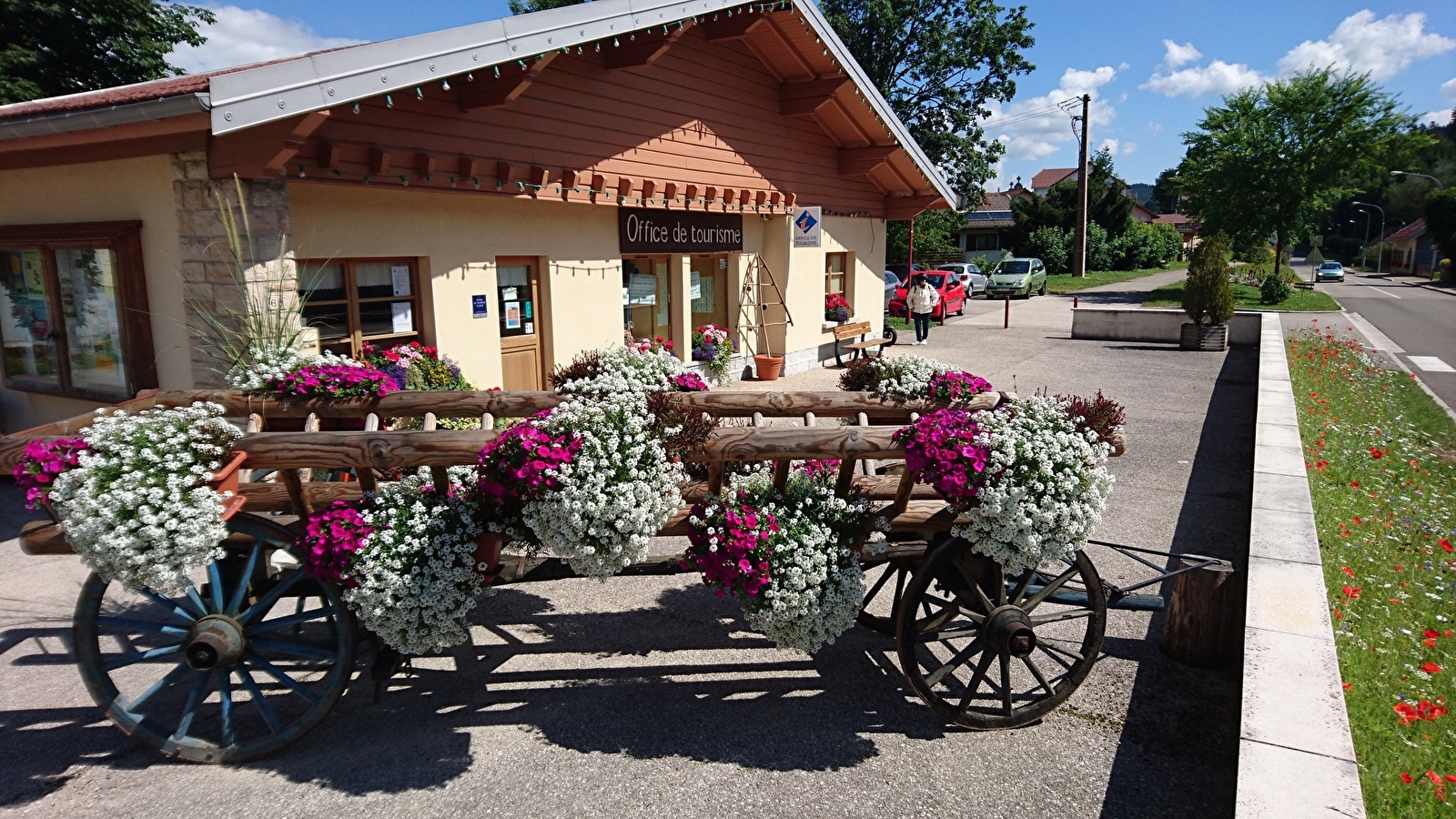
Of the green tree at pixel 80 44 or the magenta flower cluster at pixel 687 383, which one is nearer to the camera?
the magenta flower cluster at pixel 687 383

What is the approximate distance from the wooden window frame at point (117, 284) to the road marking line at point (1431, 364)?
61.1 feet

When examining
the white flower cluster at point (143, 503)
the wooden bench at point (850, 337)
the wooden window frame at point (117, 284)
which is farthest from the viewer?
the wooden bench at point (850, 337)

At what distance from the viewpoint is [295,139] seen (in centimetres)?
624

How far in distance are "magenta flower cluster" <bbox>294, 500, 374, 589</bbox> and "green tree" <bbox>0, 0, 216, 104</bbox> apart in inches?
821

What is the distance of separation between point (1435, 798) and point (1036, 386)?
10.5m

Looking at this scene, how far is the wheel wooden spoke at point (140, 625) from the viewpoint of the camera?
358 cm

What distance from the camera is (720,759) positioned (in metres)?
3.75

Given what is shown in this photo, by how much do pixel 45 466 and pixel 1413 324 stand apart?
30070mm

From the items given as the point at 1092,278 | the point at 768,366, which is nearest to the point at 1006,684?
the point at 768,366

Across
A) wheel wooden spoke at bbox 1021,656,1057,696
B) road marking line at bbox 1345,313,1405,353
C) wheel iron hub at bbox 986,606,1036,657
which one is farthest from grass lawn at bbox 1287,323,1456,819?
road marking line at bbox 1345,313,1405,353

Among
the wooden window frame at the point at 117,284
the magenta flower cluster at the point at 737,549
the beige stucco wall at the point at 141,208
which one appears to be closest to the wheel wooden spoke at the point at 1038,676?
the magenta flower cluster at the point at 737,549

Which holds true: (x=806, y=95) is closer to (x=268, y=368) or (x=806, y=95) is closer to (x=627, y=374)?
(x=627, y=374)

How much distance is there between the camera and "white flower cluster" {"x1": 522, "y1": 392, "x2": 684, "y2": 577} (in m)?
3.37

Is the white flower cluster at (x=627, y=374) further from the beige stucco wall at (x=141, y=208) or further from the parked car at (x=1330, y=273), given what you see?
the parked car at (x=1330, y=273)
